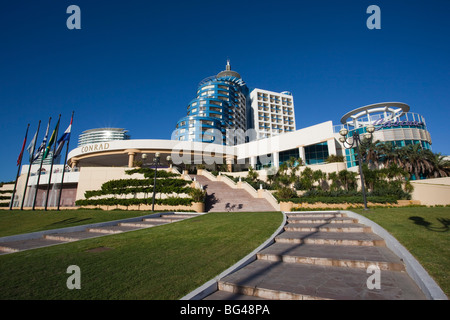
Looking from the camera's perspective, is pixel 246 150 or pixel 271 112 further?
pixel 271 112

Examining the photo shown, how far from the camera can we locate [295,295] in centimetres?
339

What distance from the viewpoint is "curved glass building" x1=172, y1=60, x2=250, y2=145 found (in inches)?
2975

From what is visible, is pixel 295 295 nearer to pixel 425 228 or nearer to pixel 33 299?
pixel 33 299

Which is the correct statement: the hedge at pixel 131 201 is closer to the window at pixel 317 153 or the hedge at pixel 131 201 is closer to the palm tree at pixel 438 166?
the window at pixel 317 153

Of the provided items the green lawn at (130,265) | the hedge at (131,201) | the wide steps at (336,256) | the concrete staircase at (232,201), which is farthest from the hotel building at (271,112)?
the wide steps at (336,256)

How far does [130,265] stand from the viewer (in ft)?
16.6

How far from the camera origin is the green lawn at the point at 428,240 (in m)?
3.66

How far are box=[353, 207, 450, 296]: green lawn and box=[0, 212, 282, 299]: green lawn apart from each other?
368cm

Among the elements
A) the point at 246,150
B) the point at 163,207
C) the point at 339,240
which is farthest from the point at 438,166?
the point at 163,207

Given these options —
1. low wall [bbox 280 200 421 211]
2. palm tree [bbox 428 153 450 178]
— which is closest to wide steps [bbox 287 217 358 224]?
low wall [bbox 280 200 421 211]

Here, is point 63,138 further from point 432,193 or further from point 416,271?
point 432,193

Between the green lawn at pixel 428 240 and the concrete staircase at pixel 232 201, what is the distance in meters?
11.8

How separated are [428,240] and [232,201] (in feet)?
53.4
